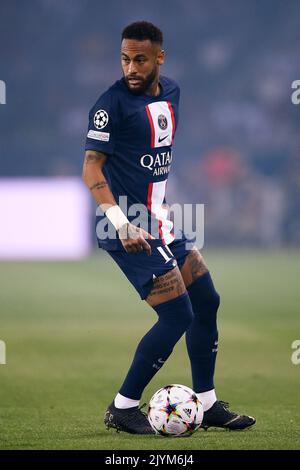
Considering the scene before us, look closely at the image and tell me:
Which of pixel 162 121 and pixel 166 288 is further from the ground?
pixel 162 121

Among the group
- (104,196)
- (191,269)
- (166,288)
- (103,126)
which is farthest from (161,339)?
(103,126)

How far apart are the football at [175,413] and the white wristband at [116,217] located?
102 cm

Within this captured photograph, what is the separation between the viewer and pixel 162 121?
6.12 m

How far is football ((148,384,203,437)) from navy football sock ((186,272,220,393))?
0.42m

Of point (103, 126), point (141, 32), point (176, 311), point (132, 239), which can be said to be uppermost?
point (141, 32)

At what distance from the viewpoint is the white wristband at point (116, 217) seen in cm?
571

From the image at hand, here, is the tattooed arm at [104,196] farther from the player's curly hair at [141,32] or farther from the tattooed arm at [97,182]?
the player's curly hair at [141,32]

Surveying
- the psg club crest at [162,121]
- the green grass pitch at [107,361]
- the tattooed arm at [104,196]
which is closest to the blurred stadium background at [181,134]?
the green grass pitch at [107,361]

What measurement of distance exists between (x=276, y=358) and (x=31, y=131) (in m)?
26.8

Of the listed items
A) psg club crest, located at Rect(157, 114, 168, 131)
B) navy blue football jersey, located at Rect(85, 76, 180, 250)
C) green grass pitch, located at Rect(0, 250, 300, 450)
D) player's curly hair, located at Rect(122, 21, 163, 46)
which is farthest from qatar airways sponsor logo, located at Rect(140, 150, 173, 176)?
green grass pitch, located at Rect(0, 250, 300, 450)

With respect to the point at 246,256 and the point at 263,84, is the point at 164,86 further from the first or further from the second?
the point at 263,84

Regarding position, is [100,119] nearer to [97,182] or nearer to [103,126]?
[103,126]

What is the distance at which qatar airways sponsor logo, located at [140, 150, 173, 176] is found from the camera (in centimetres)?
607

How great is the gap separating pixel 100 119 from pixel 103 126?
1.8 inches
